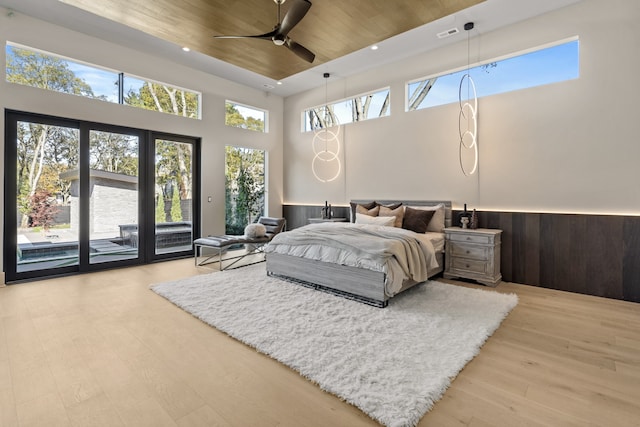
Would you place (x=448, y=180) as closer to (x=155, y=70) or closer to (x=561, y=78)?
(x=561, y=78)

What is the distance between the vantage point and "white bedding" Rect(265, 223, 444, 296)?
326 centimetres

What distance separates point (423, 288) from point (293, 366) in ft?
7.68

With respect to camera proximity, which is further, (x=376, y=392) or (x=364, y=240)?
(x=364, y=240)

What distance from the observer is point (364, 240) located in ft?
11.5

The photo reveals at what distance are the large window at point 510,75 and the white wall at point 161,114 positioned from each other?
359 cm

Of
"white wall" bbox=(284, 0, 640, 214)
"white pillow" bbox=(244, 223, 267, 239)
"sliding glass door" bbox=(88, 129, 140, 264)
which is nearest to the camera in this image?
"white wall" bbox=(284, 0, 640, 214)

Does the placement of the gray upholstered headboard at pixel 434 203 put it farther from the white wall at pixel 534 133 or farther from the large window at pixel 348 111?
the large window at pixel 348 111

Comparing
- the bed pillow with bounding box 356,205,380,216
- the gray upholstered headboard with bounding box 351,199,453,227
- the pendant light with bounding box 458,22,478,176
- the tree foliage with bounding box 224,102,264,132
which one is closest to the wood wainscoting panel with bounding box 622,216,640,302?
the pendant light with bounding box 458,22,478,176

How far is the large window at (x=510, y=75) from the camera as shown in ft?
12.9

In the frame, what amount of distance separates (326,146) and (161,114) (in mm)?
3212

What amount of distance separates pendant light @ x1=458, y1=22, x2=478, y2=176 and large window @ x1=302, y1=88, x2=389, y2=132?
1.36 meters

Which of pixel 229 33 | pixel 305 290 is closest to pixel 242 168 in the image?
pixel 229 33

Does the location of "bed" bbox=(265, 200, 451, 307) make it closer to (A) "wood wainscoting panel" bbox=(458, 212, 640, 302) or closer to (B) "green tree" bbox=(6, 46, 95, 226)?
(A) "wood wainscoting panel" bbox=(458, 212, 640, 302)

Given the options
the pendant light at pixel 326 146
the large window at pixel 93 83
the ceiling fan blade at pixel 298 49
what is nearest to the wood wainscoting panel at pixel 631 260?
the ceiling fan blade at pixel 298 49
